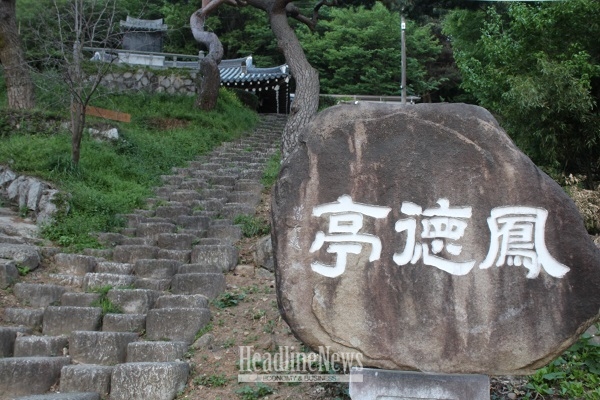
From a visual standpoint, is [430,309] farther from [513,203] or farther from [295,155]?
[295,155]

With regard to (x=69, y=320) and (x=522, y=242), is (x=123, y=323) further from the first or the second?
(x=522, y=242)

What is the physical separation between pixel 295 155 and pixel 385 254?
85cm

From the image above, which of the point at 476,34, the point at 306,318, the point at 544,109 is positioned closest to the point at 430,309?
the point at 306,318

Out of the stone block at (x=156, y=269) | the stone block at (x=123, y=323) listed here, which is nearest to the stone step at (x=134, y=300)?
the stone block at (x=123, y=323)

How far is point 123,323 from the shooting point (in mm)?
6094

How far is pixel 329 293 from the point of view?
3854mm

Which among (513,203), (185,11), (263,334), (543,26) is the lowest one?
(263,334)

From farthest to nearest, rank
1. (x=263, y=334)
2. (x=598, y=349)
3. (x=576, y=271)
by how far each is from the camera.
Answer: (x=263, y=334) → (x=598, y=349) → (x=576, y=271)

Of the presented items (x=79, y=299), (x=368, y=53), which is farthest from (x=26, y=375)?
(x=368, y=53)

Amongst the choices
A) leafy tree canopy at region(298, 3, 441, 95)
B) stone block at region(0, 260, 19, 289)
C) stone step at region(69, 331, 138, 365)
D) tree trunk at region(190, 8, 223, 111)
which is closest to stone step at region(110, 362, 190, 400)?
stone step at region(69, 331, 138, 365)

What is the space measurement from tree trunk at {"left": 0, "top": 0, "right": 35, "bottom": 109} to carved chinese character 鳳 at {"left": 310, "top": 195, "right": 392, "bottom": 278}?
1025cm

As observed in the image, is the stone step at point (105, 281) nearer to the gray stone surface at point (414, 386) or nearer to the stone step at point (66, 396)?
the stone step at point (66, 396)

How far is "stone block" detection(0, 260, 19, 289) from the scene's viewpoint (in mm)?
6811

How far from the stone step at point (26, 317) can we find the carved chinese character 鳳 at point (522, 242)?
14.4ft
